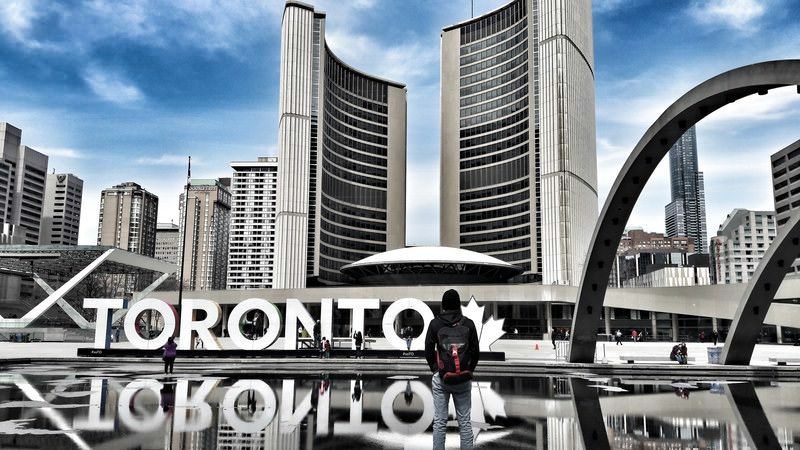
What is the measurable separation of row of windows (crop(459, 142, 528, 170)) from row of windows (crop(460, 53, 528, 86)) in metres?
17.6

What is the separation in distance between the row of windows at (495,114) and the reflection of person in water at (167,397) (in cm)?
11073

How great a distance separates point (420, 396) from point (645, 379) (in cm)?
941

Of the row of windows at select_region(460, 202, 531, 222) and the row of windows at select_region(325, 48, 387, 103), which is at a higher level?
the row of windows at select_region(325, 48, 387, 103)

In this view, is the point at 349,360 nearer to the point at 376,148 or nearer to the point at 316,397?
the point at 316,397

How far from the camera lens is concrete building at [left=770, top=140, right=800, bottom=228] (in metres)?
137

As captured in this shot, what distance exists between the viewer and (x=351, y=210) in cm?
13900

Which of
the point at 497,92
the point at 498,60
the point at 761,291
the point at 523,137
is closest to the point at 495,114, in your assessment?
the point at 497,92

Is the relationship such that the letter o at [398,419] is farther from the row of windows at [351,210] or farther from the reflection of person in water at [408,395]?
the row of windows at [351,210]

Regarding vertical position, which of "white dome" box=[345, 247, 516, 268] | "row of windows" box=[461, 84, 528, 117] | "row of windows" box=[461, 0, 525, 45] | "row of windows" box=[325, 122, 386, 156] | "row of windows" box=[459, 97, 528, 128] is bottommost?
"white dome" box=[345, 247, 516, 268]

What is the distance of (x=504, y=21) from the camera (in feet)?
429

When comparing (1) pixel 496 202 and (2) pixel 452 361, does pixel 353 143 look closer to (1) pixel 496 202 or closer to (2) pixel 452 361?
(1) pixel 496 202

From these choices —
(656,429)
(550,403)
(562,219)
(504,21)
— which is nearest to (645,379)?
(550,403)

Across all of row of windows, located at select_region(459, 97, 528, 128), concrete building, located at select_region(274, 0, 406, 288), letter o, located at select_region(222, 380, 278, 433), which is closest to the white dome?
concrete building, located at select_region(274, 0, 406, 288)

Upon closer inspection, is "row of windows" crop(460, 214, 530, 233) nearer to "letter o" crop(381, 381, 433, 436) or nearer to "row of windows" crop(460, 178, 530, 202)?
"row of windows" crop(460, 178, 530, 202)
